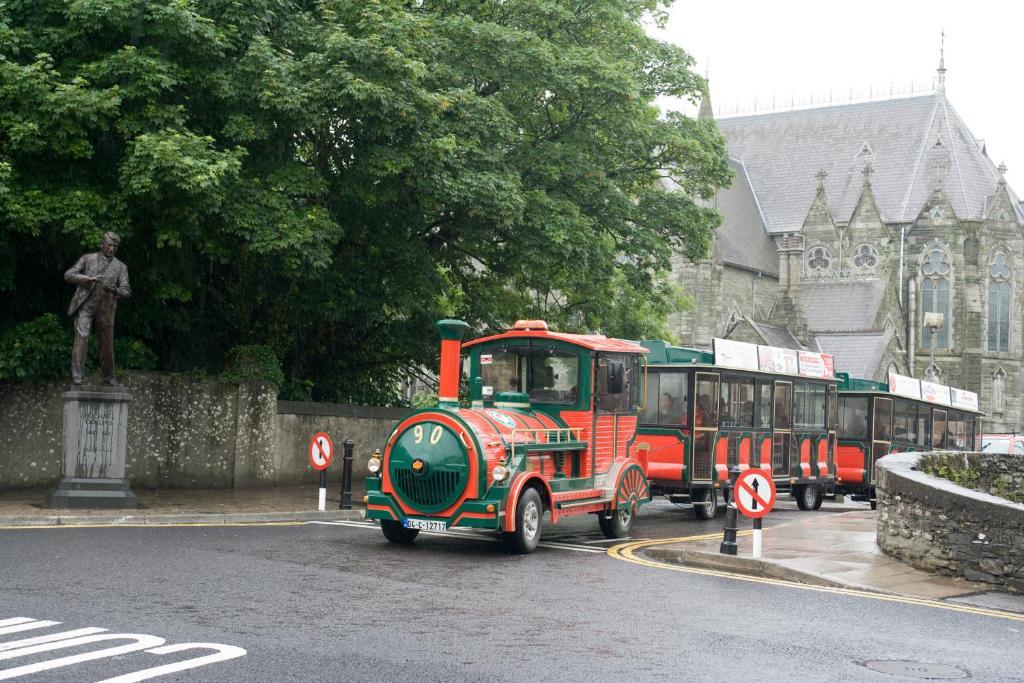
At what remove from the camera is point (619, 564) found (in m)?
13.1

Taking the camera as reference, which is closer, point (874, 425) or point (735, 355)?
point (735, 355)

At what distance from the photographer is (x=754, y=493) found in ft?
44.4

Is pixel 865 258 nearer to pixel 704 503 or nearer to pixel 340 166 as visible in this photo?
pixel 704 503

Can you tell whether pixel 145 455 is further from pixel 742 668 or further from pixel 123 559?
pixel 742 668

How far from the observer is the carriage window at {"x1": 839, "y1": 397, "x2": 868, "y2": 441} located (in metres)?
28.2

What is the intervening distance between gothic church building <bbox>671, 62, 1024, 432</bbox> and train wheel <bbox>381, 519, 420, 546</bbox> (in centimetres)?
5169

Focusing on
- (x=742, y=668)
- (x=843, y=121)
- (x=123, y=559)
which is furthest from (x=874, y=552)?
(x=843, y=121)

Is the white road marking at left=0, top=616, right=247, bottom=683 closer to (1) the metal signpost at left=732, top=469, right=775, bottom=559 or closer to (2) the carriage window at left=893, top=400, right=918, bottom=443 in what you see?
(1) the metal signpost at left=732, top=469, right=775, bottom=559

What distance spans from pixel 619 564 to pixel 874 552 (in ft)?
10.9

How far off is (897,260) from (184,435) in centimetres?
5805

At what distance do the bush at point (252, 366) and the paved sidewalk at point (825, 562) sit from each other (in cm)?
960

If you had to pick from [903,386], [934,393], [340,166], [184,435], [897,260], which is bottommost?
[184,435]

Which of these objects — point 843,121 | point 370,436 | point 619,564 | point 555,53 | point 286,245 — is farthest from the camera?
point 843,121

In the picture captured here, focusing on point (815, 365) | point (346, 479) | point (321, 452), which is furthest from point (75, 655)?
point (815, 365)
